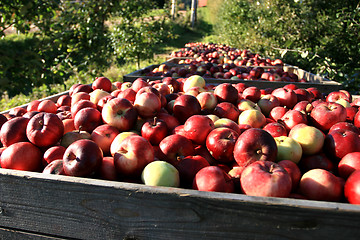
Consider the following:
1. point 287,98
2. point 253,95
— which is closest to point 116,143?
point 253,95

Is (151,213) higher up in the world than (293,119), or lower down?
lower down

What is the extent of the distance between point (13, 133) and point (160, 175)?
109 cm

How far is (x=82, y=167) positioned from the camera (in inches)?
55.2

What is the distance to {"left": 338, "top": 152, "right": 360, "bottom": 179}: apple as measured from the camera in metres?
1.47

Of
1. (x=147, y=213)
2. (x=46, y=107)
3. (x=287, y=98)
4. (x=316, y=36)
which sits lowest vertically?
(x=147, y=213)

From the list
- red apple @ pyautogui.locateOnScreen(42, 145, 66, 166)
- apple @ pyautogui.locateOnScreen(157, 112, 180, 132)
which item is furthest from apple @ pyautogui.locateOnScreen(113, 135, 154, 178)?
apple @ pyautogui.locateOnScreen(157, 112, 180, 132)

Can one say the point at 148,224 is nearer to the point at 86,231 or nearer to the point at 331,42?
the point at 86,231

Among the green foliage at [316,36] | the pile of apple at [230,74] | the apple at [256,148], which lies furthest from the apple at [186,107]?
the green foliage at [316,36]

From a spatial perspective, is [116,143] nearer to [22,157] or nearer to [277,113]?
[22,157]

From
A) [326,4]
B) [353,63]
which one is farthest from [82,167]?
[326,4]

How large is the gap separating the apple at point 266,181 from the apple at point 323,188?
0.17 metres

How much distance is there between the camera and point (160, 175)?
142 cm

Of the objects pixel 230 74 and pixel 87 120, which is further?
pixel 230 74

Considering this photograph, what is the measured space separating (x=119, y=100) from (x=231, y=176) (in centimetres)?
101
